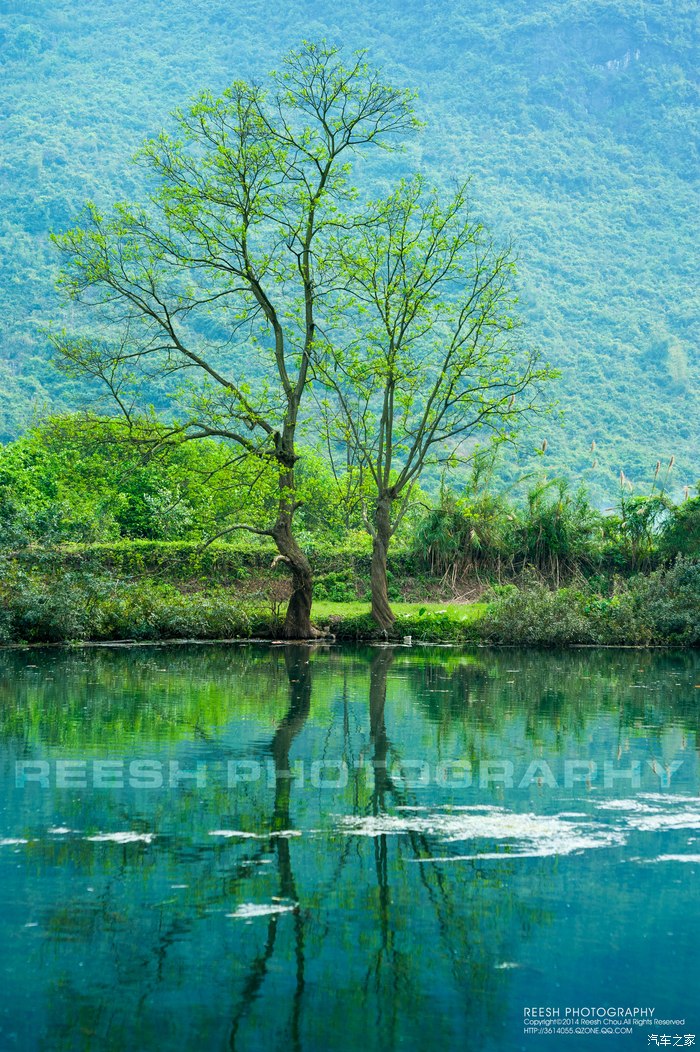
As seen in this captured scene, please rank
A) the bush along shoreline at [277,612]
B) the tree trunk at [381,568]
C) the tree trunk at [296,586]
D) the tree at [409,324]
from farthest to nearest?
the tree trunk at [381,568], the tree at [409,324], the tree trunk at [296,586], the bush along shoreline at [277,612]

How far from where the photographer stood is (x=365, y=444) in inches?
1020

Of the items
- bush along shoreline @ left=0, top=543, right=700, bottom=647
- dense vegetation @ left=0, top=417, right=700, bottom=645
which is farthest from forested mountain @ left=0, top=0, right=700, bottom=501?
bush along shoreline @ left=0, top=543, right=700, bottom=647

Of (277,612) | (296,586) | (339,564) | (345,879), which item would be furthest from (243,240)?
(345,879)

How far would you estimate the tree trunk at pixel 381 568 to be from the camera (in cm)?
2464

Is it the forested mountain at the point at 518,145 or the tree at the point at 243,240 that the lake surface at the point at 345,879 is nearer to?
the tree at the point at 243,240

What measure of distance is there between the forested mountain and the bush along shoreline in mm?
51711

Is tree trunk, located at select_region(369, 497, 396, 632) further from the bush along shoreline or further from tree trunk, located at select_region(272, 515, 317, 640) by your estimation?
tree trunk, located at select_region(272, 515, 317, 640)

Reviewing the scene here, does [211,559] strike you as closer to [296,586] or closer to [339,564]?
[339,564]

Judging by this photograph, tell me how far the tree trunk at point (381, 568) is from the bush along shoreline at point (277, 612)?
0.25 m

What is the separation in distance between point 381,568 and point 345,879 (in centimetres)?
1780

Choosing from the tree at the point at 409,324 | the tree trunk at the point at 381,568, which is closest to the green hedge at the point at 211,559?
the tree trunk at the point at 381,568

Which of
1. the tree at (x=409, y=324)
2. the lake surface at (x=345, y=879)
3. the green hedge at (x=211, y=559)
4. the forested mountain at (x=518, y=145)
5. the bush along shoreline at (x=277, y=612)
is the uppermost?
the forested mountain at (x=518, y=145)

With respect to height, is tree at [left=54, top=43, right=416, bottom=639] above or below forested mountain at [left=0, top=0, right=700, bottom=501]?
below

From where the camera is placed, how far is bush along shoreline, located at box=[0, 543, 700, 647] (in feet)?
73.9
